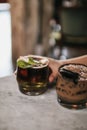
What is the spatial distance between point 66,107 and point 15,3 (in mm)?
2507

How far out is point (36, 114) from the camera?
0.84 metres

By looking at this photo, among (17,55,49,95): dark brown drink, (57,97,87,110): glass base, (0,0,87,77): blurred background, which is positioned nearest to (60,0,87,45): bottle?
(0,0,87,77): blurred background

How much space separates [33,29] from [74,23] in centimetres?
113

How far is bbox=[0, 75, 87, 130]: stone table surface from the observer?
78 centimetres

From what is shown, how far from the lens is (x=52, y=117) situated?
2.71 ft

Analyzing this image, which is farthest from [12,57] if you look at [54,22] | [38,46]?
[54,22]

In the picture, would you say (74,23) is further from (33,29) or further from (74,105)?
(74,105)

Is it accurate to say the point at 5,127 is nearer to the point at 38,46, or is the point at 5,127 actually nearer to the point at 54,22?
the point at 38,46

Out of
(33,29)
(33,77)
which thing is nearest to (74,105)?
(33,77)

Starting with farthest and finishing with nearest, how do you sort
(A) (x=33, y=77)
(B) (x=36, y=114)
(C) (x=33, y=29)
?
1. (C) (x=33, y=29)
2. (A) (x=33, y=77)
3. (B) (x=36, y=114)

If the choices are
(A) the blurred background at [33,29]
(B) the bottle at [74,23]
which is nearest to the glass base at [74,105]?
(A) the blurred background at [33,29]

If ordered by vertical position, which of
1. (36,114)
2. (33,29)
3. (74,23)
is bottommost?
(74,23)

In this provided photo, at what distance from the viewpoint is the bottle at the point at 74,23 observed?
430cm

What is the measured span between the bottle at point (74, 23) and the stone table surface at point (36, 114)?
11.4 ft
